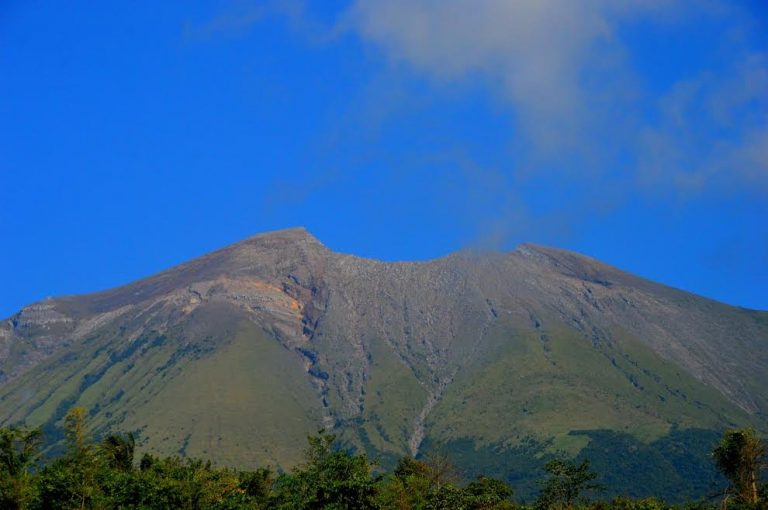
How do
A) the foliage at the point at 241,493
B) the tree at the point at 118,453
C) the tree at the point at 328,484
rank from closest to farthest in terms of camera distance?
the tree at the point at 328,484, the foliage at the point at 241,493, the tree at the point at 118,453

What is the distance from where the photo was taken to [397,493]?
99.4 metres

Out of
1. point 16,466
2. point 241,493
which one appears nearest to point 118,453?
point 241,493

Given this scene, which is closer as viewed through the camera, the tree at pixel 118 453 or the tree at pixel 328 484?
the tree at pixel 328 484

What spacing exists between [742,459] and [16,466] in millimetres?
65782

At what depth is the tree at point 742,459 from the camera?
95188mm

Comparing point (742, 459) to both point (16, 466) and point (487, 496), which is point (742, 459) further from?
point (16, 466)

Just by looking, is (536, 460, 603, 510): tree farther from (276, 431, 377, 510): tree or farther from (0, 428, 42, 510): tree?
(0, 428, 42, 510): tree

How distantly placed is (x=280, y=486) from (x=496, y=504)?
2334 centimetres

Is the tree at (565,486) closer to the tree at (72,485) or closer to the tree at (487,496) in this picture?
the tree at (487,496)

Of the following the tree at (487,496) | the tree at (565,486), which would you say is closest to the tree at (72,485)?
the tree at (487,496)

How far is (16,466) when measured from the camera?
85688mm

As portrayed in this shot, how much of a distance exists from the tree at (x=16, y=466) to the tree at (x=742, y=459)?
2479 inches

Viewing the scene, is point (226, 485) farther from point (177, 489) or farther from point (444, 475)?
point (444, 475)

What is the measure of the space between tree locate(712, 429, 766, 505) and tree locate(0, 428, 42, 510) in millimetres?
62955
